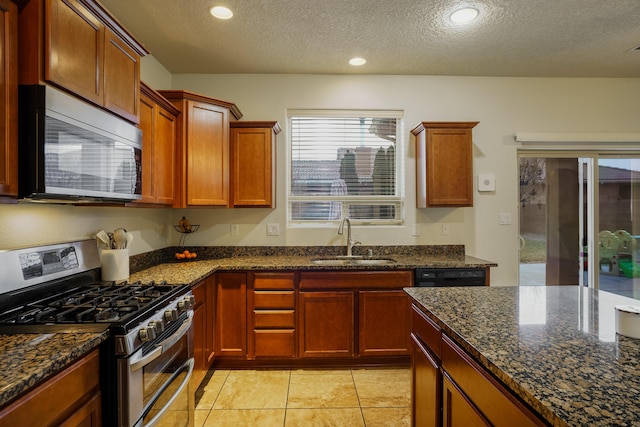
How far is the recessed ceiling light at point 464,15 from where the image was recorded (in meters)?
2.37

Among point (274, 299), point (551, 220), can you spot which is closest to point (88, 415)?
point (274, 299)

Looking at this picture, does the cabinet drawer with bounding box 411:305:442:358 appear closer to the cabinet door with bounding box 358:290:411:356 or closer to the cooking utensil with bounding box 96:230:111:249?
the cabinet door with bounding box 358:290:411:356

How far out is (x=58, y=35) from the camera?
142 cm

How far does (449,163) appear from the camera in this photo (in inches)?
127

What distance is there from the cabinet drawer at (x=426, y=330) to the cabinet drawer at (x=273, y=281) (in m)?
1.32

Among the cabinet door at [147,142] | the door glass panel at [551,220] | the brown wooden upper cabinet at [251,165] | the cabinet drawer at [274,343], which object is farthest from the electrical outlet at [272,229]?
the door glass panel at [551,220]

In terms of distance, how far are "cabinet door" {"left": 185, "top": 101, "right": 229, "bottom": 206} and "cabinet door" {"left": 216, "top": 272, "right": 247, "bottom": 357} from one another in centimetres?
67

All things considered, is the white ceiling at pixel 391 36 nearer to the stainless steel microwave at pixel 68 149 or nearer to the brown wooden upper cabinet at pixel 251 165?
the brown wooden upper cabinet at pixel 251 165

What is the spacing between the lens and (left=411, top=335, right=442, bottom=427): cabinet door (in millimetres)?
1394

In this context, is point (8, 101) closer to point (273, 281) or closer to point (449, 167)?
point (273, 281)

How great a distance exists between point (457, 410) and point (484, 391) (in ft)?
0.84

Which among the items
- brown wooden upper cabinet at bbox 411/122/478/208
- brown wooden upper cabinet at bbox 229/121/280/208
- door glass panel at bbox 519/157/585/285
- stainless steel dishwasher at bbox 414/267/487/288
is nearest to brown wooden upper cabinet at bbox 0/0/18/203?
brown wooden upper cabinet at bbox 229/121/280/208

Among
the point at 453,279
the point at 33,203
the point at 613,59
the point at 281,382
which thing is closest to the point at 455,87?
the point at 613,59

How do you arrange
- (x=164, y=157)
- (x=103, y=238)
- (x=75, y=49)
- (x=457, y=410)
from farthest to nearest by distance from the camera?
(x=164, y=157)
(x=103, y=238)
(x=75, y=49)
(x=457, y=410)
